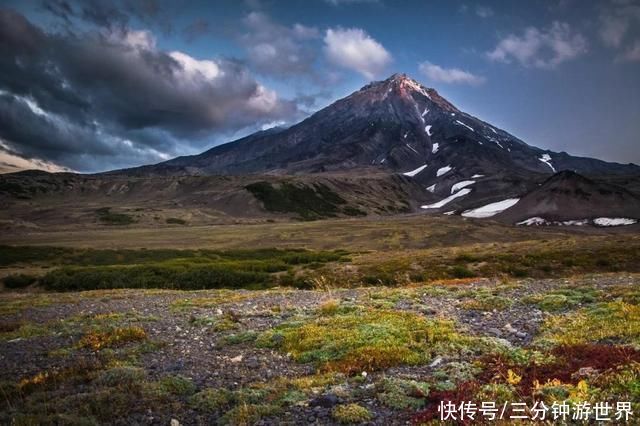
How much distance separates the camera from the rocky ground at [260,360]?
38.6 feet

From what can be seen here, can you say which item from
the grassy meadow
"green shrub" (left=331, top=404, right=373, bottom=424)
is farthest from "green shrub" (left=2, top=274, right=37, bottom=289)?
"green shrub" (left=331, top=404, right=373, bottom=424)

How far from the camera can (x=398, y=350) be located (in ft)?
51.6

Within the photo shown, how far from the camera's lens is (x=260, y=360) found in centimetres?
1650

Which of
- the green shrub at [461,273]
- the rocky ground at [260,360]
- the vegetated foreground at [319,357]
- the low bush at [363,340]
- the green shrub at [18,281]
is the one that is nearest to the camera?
the vegetated foreground at [319,357]

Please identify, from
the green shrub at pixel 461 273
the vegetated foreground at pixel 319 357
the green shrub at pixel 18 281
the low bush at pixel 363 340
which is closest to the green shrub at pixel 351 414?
the vegetated foreground at pixel 319 357

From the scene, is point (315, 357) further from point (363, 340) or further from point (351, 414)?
point (351, 414)

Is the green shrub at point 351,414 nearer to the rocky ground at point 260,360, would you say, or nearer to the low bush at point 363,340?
the rocky ground at point 260,360

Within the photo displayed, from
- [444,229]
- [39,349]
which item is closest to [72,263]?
[39,349]

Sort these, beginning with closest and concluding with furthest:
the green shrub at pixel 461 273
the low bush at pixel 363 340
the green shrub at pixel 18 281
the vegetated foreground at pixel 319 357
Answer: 1. the vegetated foreground at pixel 319 357
2. the low bush at pixel 363 340
3. the green shrub at pixel 461 273
4. the green shrub at pixel 18 281

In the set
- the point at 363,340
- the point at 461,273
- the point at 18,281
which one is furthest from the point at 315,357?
the point at 18,281

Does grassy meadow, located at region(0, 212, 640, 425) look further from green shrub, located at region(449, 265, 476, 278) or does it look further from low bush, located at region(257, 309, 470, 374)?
green shrub, located at region(449, 265, 476, 278)

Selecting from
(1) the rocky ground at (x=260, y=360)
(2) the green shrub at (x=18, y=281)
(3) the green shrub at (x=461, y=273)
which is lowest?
(2) the green shrub at (x=18, y=281)

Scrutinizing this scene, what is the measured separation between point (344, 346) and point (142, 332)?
957 cm

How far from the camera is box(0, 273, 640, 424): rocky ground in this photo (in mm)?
11758
